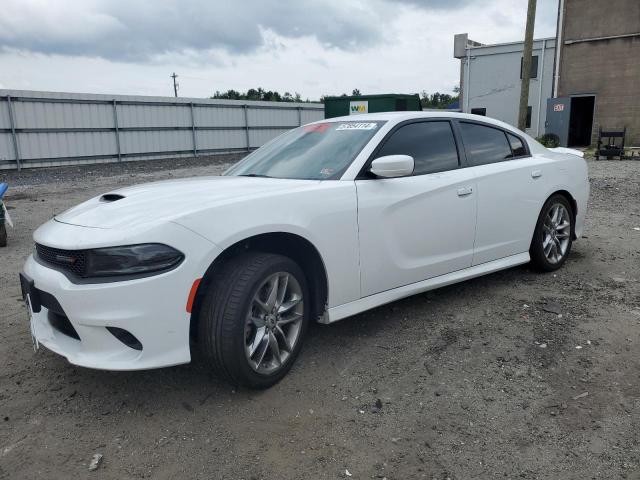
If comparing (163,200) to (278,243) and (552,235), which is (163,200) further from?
(552,235)

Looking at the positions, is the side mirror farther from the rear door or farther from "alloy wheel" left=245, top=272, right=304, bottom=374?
the rear door

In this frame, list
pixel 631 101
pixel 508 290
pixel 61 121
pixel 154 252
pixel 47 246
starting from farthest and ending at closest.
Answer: pixel 631 101 < pixel 61 121 < pixel 508 290 < pixel 47 246 < pixel 154 252

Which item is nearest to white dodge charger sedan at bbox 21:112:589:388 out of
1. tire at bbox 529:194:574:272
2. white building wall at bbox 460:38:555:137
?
tire at bbox 529:194:574:272

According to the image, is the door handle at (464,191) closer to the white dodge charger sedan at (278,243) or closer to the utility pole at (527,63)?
the white dodge charger sedan at (278,243)

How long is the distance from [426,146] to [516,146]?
1.27 metres

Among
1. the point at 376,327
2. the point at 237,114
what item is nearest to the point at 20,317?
the point at 376,327

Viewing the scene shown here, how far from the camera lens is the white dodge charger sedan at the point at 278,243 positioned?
2609 millimetres

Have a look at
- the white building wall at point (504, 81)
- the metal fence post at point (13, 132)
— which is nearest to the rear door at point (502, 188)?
the metal fence post at point (13, 132)

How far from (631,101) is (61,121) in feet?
74.9

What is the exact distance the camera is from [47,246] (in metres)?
2.82

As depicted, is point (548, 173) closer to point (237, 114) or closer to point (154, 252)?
point (154, 252)

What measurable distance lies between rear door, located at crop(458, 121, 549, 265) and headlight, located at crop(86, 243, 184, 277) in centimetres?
257

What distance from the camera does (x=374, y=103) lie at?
1534cm

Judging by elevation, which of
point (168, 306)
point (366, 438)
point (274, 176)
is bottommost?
point (366, 438)
